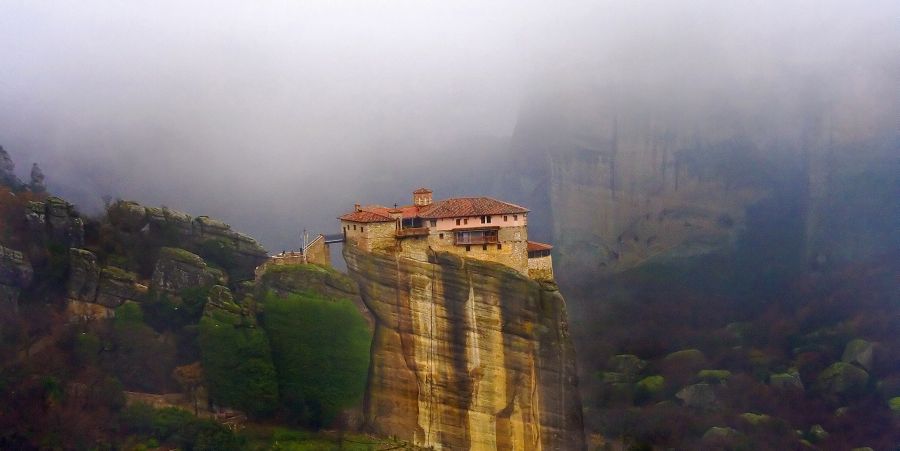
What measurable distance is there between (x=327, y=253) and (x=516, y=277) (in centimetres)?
392

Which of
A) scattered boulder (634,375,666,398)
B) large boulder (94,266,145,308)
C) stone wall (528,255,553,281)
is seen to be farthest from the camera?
scattered boulder (634,375,666,398)

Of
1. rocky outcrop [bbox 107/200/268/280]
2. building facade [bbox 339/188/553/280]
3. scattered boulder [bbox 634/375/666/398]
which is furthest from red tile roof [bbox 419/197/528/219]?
scattered boulder [bbox 634/375/666/398]

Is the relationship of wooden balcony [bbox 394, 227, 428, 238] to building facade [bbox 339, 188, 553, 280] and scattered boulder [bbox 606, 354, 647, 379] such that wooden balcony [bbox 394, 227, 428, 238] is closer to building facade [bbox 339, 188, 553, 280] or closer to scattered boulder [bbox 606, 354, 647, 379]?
building facade [bbox 339, 188, 553, 280]

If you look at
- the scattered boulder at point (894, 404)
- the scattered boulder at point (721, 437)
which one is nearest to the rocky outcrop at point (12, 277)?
the scattered boulder at point (721, 437)

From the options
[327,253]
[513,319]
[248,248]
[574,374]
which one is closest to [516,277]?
[513,319]

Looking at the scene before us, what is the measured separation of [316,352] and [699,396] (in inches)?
351

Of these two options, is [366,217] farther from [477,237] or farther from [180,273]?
[180,273]

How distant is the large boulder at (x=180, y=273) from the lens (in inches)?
949

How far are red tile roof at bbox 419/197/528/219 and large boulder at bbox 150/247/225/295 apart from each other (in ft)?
14.5

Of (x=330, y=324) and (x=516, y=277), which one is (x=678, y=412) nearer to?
(x=516, y=277)

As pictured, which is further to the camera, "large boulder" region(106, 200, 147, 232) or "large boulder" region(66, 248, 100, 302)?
"large boulder" region(106, 200, 147, 232)

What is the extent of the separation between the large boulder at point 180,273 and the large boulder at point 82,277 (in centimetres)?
114

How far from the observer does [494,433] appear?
2425 centimetres

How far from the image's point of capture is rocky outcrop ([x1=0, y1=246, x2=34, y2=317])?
23.4 metres
